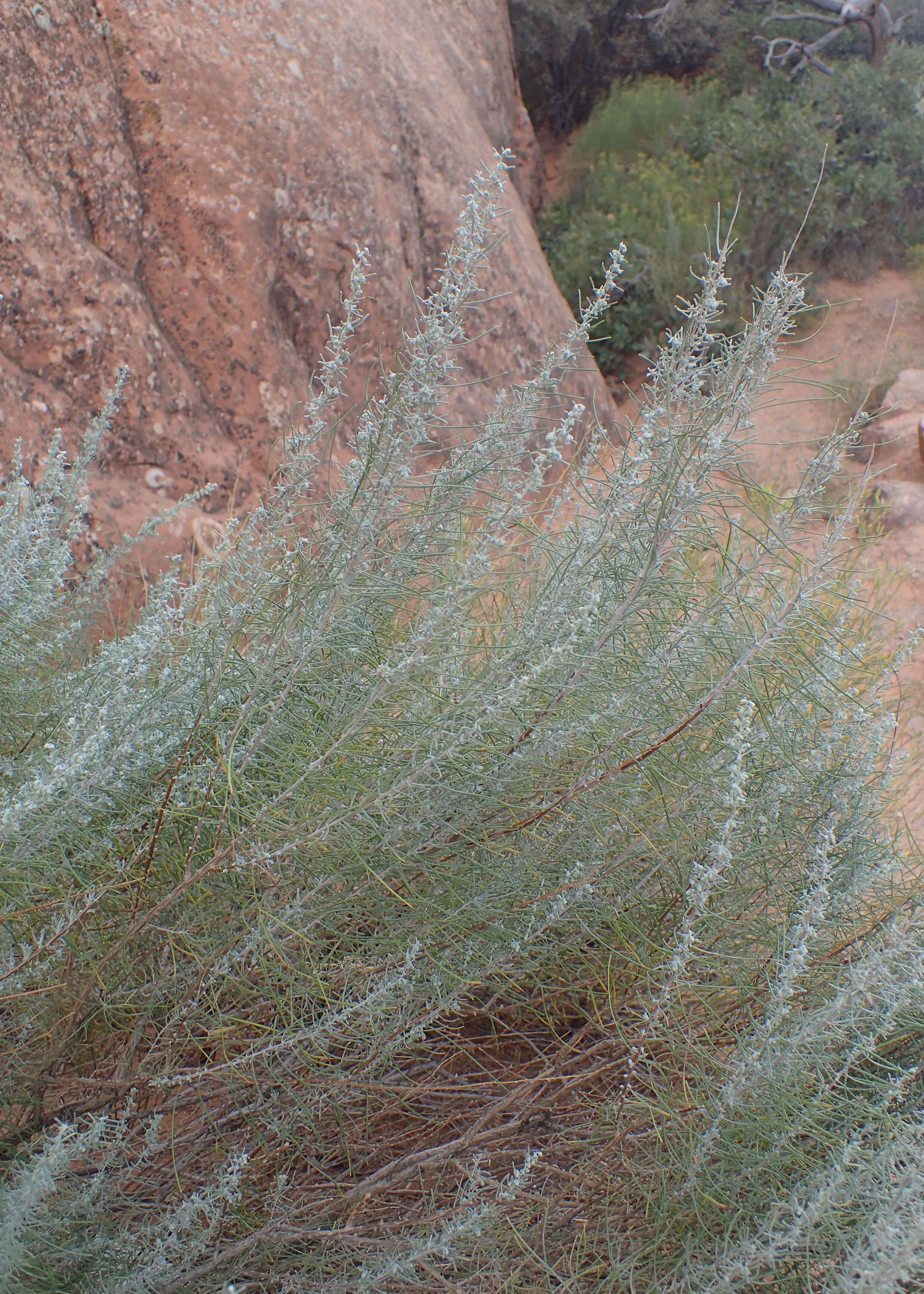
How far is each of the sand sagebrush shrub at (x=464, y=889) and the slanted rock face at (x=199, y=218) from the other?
191 centimetres

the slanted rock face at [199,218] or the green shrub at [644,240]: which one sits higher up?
the slanted rock face at [199,218]

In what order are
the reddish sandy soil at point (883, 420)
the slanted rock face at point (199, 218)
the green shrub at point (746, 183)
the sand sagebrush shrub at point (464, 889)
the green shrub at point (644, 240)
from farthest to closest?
the green shrub at point (746, 183) < the green shrub at point (644, 240) < the reddish sandy soil at point (883, 420) < the slanted rock face at point (199, 218) < the sand sagebrush shrub at point (464, 889)

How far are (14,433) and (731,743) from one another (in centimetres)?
287

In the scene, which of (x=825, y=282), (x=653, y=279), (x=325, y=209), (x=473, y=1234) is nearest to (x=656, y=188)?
(x=653, y=279)

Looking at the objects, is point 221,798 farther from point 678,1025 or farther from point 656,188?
point 656,188

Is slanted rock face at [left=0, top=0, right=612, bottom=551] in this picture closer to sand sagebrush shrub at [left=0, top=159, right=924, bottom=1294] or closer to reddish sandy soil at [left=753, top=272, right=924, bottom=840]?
reddish sandy soil at [left=753, top=272, right=924, bottom=840]

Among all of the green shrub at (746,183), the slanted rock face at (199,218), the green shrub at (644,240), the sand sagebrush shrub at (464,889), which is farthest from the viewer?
the green shrub at (746,183)

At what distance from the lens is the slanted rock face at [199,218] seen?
3615 mm

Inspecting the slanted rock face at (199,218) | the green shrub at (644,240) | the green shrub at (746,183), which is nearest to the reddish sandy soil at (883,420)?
the green shrub at (746,183)

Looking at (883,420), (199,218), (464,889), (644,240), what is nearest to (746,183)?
(644,240)

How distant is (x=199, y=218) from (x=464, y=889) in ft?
11.6

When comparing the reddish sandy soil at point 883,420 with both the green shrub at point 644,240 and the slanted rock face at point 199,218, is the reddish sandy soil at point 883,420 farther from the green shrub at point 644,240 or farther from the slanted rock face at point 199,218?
the slanted rock face at point 199,218

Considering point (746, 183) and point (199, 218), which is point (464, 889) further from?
point (746, 183)

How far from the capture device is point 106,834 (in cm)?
143
